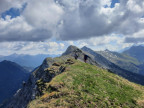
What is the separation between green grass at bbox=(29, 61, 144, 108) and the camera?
76.4 feet

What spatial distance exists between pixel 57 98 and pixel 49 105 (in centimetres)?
248

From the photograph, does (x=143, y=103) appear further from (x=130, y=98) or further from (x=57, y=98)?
(x=57, y=98)

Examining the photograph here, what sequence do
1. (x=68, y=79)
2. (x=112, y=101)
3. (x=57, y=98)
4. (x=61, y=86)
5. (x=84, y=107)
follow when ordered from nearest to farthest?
(x=84, y=107), (x=112, y=101), (x=57, y=98), (x=61, y=86), (x=68, y=79)

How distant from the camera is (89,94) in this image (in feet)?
84.6

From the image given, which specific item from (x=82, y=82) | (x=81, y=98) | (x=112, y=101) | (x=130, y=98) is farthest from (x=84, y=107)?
(x=130, y=98)

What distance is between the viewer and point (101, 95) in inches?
998

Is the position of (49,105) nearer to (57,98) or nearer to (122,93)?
(57,98)

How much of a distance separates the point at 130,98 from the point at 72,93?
1241 cm

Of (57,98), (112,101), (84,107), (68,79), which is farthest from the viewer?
(68,79)

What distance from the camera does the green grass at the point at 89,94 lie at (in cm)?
2329

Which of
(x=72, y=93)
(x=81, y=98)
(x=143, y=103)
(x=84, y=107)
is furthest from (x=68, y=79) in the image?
(x=143, y=103)

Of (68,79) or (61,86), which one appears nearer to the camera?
(61,86)

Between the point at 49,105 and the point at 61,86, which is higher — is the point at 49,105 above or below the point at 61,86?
below

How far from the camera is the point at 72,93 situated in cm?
2614
